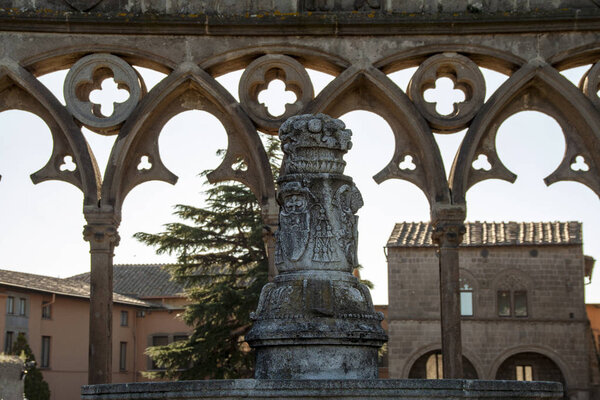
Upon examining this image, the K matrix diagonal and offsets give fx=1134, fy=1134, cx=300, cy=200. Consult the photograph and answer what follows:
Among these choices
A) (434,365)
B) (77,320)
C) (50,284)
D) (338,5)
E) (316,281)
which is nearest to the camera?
(316,281)

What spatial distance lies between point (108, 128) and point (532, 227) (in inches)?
972

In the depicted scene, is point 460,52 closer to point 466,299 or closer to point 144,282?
point 466,299

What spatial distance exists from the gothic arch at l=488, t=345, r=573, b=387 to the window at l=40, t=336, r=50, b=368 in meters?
14.7

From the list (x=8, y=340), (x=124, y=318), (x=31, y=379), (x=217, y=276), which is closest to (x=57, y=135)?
(x=217, y=276)

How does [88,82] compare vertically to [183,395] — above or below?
above

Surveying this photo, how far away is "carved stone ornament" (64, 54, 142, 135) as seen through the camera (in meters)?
12.5

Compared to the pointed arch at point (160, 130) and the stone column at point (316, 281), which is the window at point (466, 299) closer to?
the pointed arch at point (160, 130)

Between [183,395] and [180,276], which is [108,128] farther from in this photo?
[180,276]

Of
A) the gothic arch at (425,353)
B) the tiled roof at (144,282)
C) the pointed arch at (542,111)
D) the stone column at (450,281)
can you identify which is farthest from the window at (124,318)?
the stone column at (450,281)

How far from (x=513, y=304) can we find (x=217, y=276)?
39.3ft

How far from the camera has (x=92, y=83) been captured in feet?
41.6

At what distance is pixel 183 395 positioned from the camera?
6465 mm

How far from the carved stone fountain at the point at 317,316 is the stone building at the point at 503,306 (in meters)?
26.5

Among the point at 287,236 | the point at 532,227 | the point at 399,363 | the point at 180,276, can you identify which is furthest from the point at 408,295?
the point at 287,236
